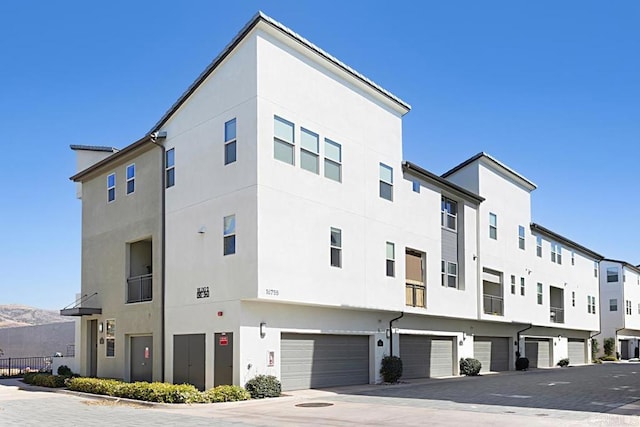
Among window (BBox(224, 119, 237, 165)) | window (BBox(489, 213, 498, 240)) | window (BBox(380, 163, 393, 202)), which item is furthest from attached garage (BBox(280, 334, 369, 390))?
window (BBox(489, 213, 498, 240))

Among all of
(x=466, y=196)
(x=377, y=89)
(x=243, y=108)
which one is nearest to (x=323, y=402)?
(x=243, y=108)

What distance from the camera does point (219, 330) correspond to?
806 inches

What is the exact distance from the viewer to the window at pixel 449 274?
30.2 m

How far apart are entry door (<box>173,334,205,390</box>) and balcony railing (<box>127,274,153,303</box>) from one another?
10.1 ft

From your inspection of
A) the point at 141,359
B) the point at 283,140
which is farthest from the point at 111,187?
the point at 283,140

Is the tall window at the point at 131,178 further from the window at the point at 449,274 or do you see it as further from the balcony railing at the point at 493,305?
the balcony railing at the point at 493,305

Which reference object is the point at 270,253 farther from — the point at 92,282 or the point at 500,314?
the point at 500,314

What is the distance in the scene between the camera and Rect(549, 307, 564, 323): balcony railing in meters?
43.3

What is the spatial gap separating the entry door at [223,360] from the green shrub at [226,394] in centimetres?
76

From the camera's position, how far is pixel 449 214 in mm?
31406

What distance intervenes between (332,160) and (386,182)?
3.75 m

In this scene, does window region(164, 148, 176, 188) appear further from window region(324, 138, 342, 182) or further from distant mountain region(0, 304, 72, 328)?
distant mountain region(0, 304, 72, 328)

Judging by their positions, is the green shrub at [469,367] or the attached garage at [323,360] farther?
the green shrub at [469,367]

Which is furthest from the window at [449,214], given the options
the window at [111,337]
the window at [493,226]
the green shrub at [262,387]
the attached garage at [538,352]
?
the window at [111,337]
